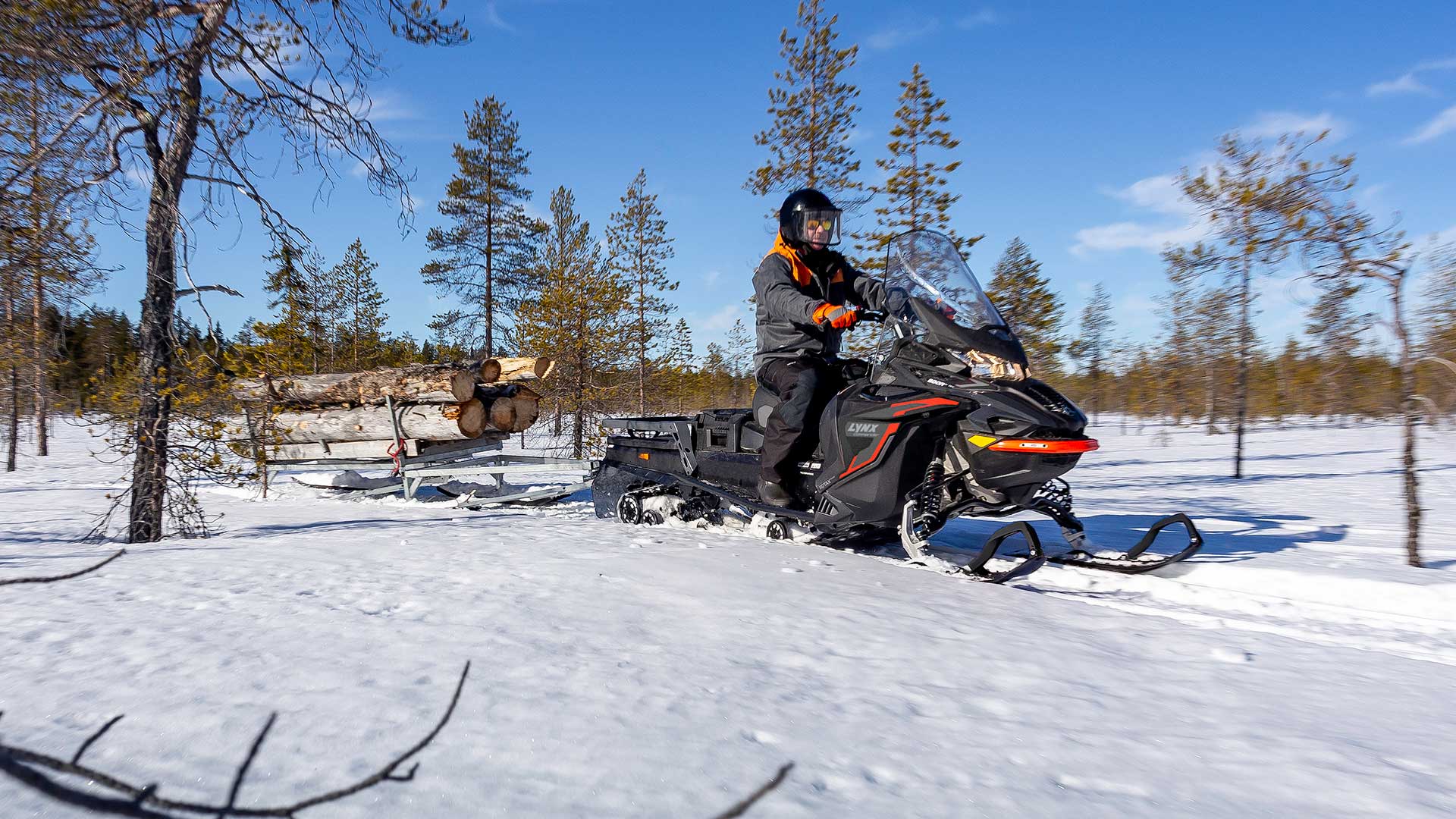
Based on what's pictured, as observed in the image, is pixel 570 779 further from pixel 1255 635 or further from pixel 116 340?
pixel 116 340

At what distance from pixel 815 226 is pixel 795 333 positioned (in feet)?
2.59

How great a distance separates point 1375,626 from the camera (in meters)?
3.38

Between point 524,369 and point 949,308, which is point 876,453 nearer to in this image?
point 949,308

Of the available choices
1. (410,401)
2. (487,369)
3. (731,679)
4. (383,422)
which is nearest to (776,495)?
(731,679)

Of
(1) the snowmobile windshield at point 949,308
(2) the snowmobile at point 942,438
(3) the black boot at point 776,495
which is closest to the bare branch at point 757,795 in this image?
(2) the snowmobile at point 942,438

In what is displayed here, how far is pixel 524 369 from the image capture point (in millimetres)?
9156

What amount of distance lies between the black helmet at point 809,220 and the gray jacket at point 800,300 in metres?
0.21

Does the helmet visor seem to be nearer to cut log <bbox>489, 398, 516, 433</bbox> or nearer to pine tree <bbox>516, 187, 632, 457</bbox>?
cut log <bbox>489, 398, 516, 433</bbox>

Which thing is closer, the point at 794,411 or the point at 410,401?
the point at 794,411

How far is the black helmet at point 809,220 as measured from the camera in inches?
198

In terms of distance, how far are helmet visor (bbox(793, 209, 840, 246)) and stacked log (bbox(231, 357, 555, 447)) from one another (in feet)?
16.3

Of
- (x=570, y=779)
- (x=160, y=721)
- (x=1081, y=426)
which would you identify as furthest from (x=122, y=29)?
(x=1081, y=426)

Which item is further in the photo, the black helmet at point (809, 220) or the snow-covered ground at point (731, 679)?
the black helmet at point (809, 220)

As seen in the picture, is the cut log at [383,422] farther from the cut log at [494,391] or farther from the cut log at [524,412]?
the cut log at [524,412]
